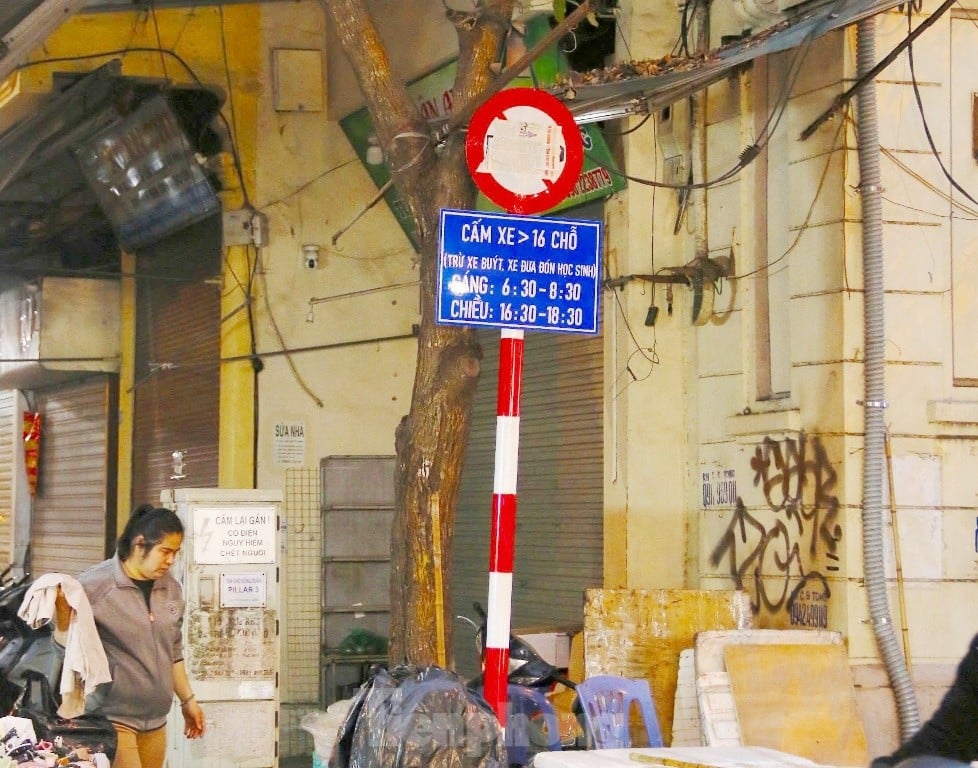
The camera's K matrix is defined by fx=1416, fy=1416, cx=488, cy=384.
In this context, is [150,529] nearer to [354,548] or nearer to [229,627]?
[229,627]

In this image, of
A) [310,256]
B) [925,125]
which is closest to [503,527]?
[925,125]

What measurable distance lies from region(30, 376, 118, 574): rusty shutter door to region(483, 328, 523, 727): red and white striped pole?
387 inches

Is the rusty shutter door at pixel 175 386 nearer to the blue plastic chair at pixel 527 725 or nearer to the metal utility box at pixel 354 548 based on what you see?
the metal utility box at pixel 354 548

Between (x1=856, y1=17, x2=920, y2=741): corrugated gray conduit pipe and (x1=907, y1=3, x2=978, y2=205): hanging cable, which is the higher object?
(x1=907, y1=3, x2=978, y2=205): hanging cable

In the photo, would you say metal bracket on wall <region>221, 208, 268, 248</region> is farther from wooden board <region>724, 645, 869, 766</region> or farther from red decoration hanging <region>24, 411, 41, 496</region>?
wooden board <region>724, 645, 869, 766</region>

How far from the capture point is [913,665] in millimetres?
7820

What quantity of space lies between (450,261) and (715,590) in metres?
3.24

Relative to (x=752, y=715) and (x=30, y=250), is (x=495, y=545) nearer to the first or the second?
(x=752, y=715)

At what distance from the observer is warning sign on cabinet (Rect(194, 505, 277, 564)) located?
850 centimetres

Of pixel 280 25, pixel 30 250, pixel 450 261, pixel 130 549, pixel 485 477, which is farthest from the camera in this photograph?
pixel 30 250

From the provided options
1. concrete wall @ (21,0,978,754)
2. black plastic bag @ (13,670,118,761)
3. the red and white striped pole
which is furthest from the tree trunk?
concrete wall @ (21,0,978,754)

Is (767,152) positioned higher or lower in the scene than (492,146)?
higher

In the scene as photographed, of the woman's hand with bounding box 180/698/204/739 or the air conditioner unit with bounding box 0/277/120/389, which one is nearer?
the woman's hand with bounding box 180/698/204/739

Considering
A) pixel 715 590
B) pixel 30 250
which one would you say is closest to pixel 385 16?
pixel 30 250
